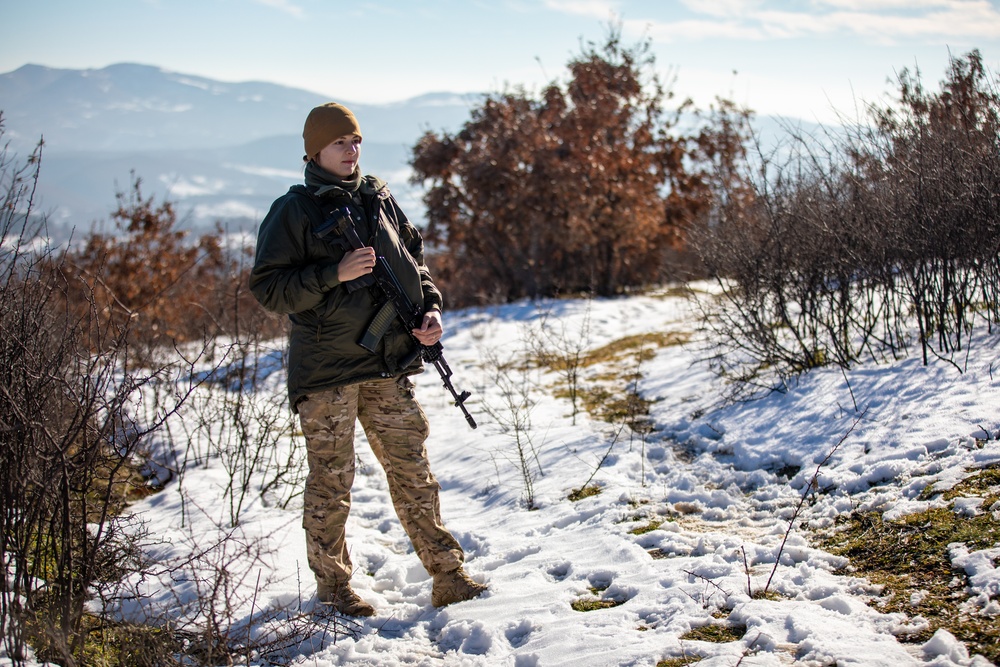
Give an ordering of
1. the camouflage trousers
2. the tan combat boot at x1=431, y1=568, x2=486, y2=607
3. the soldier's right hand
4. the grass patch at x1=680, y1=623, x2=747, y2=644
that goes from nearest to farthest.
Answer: the grass patch at x1=680, y1=623, x2=747, y2=644, the soldier's right hand, the camouflage trousers, the tan combat boot at x1=431, y1=568, x2=486, y2=607

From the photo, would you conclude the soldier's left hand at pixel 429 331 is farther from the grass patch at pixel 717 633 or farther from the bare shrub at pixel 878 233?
the bare shrub at pixel 878 233

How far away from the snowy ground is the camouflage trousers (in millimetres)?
195

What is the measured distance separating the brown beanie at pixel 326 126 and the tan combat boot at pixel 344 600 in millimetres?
1830

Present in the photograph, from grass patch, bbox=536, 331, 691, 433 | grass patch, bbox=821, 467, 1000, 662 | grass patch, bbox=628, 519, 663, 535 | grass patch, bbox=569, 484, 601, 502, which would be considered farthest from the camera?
grass patch, bbox=536, 331, 691, 433

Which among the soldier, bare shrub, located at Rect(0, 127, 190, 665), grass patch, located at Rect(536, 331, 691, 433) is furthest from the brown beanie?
grass patch, located at Rect(536, 331, 691, 433)

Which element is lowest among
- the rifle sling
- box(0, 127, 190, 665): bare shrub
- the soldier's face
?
box(0, 127, 190, 665): bare shrub

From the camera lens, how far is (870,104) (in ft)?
16.3

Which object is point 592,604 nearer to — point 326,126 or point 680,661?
point 680,661

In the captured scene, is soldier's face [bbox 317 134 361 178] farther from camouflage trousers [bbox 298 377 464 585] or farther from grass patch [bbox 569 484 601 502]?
grass patch [bbox 569 484 601 502]

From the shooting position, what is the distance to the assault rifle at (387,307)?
2818 mm

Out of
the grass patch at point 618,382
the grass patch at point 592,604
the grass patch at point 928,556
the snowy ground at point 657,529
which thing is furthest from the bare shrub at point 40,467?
the grass patch at point 618,382

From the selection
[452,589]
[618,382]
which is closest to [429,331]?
[452,589]

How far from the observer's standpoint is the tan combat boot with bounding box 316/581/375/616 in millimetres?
2975

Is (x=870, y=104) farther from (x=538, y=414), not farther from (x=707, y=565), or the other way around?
(x=707, y=565)
